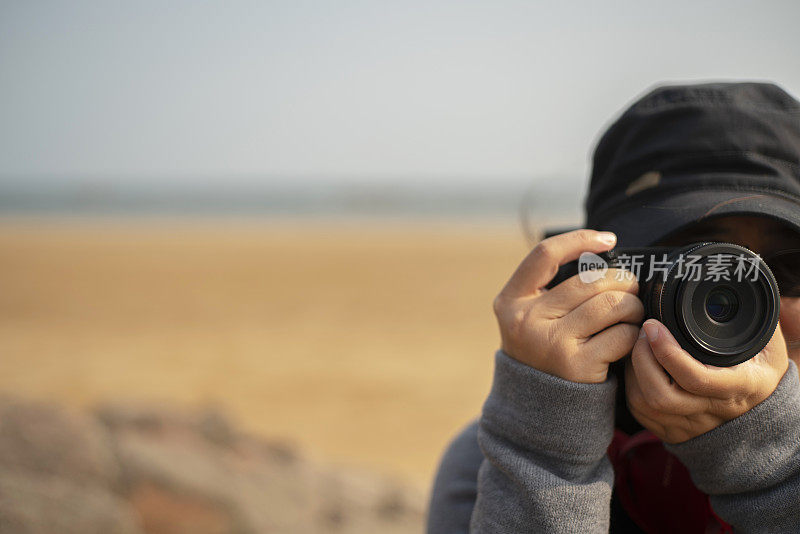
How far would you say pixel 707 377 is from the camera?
3.10 ft

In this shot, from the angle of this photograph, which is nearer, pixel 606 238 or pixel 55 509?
pixel 606 238

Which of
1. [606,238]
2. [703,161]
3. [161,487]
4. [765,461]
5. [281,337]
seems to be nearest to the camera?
[765,461]

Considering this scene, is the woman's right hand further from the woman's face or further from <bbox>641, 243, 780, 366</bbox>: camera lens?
the woman's face

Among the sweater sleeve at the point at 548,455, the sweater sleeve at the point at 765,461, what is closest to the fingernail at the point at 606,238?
the sweater sleeve at the point at 548,455

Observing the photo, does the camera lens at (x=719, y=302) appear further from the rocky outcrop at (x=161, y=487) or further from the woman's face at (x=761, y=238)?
the rocky outcrop at (x=161, y=487)

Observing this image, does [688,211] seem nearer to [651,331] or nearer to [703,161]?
[703,161]

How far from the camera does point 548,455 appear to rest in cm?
103

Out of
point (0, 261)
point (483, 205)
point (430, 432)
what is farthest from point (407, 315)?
point (483, 205)

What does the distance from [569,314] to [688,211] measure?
30cm

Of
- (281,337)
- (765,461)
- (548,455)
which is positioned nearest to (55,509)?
(548,455)

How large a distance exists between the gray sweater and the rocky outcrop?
166cm

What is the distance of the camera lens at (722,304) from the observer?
1.01m

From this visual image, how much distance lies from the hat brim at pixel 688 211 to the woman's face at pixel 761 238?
0.10 feet

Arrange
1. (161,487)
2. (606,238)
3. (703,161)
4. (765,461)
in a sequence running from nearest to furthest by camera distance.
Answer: (765,461) → (606,238) → (703,161) → (161,487)
